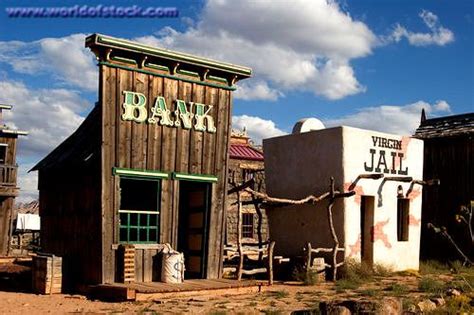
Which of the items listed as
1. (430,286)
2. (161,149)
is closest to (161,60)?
(161,149)

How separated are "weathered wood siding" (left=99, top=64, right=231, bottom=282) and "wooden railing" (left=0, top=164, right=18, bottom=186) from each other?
42.8 feet

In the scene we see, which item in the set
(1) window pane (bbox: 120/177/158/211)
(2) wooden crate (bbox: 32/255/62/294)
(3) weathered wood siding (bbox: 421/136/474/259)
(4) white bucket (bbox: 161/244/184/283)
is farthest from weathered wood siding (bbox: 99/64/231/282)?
(3) weathered wood siding (bbox: 421/136/474/259)

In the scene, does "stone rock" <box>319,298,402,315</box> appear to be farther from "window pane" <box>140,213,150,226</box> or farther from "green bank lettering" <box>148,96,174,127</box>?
"green bank lettering" <box>148,96,174,127</box>

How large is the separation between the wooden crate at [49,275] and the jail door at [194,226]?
10.8 ft

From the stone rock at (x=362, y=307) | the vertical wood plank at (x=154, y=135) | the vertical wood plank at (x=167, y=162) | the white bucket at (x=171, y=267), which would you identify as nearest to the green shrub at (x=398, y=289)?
the stone rock at (x=362, y=307)

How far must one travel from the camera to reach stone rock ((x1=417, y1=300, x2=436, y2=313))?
36.5 ft

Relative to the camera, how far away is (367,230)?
18000 millimetres

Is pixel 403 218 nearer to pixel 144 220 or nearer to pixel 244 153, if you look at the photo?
pixel 144 220

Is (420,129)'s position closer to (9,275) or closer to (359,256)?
(359,256)

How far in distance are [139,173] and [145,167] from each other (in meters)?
0.22

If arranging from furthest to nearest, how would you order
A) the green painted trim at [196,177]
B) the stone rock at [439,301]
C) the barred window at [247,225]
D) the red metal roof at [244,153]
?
→ the barred window at [247,225]
the red metal roof at [244,153]
the green painted trim at [196,177]
the stone rock at [439,301]

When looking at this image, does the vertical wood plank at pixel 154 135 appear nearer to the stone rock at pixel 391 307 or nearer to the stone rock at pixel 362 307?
the stone rock at pixel 362 307

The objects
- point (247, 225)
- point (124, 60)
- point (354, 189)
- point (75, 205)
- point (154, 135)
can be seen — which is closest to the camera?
point (124, 60)

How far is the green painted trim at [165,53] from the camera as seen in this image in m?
12.9
